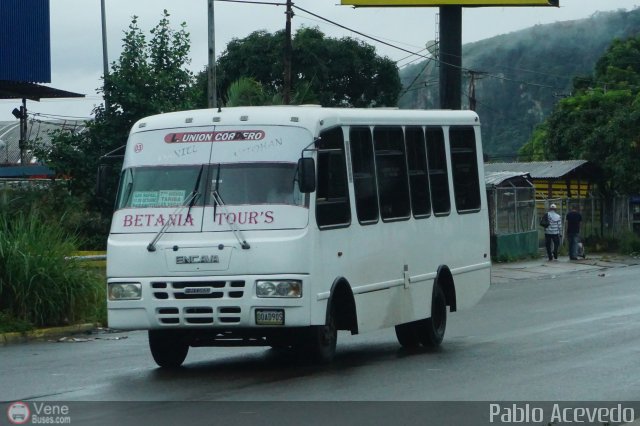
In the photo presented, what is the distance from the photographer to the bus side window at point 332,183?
1371cm

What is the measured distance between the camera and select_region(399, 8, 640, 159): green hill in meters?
154

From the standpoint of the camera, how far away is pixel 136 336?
63.6ft

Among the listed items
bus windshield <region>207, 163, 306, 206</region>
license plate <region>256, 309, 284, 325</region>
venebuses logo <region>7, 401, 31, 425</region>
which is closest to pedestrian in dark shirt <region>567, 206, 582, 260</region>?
bus windshield <region>207, 163, 306, 206</region>

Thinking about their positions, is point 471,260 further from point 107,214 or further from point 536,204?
point 536,204

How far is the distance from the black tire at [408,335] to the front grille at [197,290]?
3758mm

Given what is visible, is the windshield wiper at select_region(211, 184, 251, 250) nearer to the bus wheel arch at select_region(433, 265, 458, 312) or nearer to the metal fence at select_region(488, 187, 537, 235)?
the bus wheel arch at select_region(433, 265, 458, 312)

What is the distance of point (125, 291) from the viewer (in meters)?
13.4

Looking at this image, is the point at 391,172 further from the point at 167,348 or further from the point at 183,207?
the point at 167,348

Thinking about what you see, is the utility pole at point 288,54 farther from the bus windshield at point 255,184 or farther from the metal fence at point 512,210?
the bus windshield at point 255,184

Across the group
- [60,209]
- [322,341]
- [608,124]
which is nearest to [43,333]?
[322,341]

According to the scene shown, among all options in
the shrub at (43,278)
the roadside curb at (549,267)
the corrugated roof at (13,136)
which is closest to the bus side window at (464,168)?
the shrub at (43,278)

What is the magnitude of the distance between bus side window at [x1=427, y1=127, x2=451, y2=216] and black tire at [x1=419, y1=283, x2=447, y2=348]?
3.31 ft

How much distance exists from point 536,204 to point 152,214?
31463 millimetres

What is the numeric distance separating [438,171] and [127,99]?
1431cm
